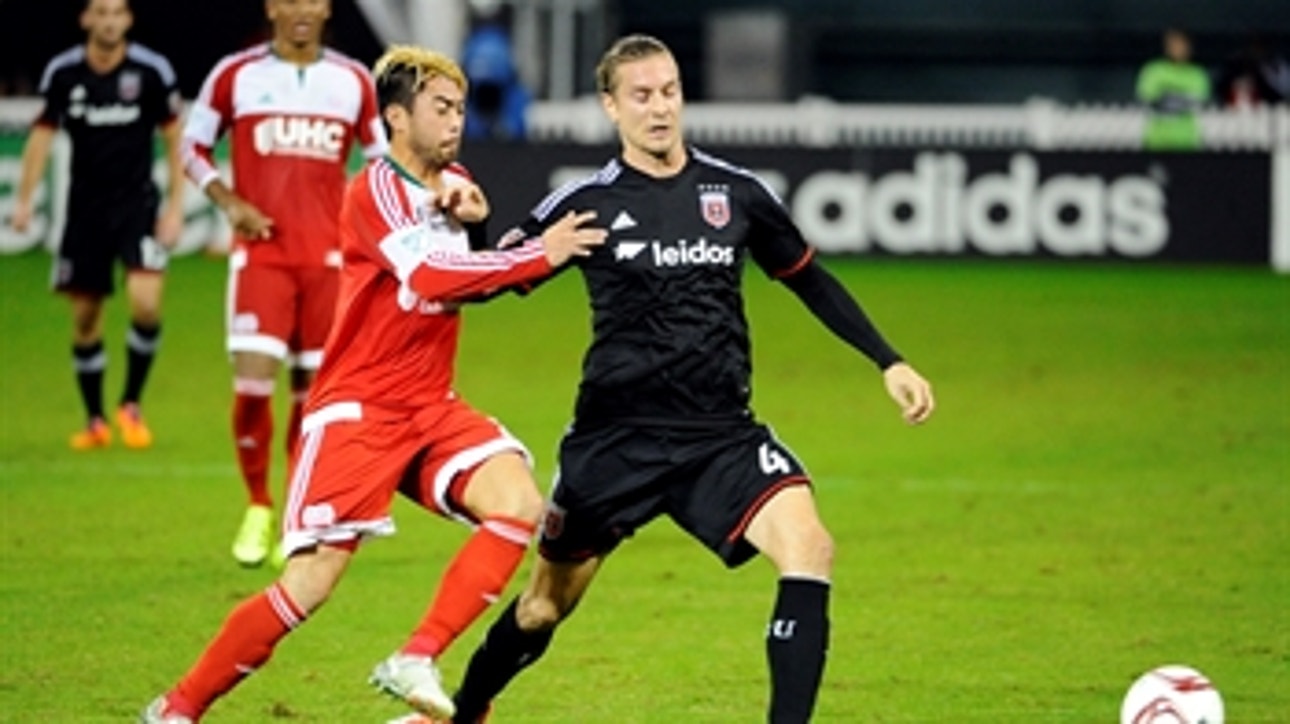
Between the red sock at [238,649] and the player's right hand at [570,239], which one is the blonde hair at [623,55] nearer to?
the player's right hand at [570,239]

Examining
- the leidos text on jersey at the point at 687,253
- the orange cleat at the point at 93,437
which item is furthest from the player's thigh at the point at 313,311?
the leidos text on jersey at the point at 687,253

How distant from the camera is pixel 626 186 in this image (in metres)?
7.77

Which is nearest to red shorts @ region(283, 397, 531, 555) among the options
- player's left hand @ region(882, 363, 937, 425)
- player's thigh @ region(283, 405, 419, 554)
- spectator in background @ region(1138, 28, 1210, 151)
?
player's thigh @ region(283, 405, 419, 554)

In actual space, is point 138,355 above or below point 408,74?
below

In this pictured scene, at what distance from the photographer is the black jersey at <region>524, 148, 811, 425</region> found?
7.68 metres

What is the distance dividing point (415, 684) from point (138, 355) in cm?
829

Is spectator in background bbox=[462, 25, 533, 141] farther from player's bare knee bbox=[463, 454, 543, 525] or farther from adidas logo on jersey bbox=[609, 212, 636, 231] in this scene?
adidas logo on jersey bbox=[609, 212, 636, 231]

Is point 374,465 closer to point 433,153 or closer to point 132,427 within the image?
point 433,153

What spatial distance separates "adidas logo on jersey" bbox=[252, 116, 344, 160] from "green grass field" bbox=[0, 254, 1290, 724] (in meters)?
1.75

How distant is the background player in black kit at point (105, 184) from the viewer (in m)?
14.9

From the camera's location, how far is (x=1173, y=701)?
724 centimetres

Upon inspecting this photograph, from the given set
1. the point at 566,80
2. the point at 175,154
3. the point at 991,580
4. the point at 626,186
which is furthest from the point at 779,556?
the point at 566,80

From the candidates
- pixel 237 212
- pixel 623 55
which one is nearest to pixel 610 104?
pixel 623 55

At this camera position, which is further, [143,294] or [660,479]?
[143,294]
